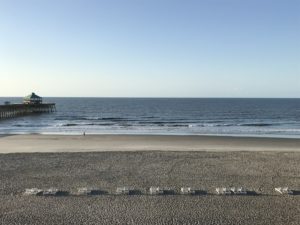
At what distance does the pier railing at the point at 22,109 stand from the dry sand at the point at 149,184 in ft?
150

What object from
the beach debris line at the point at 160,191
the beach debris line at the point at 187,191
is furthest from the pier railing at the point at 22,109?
the beach debris line at the point at 187,191

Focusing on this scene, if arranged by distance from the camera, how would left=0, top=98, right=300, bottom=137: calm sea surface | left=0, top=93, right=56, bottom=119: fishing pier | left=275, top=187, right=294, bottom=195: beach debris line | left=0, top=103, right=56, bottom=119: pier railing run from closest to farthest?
left=275, top=187, right=294, bottom=195: beach debris line
left=0, top=98, right=300, bottom=137: calm sea surface
left=0, top=103, right=56, bottom=119: pier railing
left=0, top=93, right=56, bottom=119: fishing pier

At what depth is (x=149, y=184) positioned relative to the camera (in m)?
11.0

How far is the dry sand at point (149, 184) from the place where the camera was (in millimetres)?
8203

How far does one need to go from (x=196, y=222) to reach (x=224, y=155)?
29.8 ft

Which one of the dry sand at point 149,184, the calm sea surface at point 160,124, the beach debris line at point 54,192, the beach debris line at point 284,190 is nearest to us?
the dry sand at point 149,184

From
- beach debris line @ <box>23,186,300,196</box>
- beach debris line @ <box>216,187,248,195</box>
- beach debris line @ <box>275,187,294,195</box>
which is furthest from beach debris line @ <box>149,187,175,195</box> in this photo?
beach debris line @ <box>275,187,294,195</box>

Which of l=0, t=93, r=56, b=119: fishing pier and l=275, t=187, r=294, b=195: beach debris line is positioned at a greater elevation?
l=275, t=187, r=294, b=195: beach debris line

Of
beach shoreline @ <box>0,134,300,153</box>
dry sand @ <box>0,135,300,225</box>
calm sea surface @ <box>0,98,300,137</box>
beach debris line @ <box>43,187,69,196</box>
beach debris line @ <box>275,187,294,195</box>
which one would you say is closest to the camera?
dry sand @ <box>0,135,300,225</box>

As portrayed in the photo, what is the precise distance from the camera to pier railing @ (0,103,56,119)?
2350 inches

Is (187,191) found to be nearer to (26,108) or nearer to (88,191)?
(88,191)

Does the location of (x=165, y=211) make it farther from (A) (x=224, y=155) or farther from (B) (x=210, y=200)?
(A) (x=224, y=155)

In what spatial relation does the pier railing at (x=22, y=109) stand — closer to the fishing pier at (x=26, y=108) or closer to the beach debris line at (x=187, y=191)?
the fishing pier at (x=26, y=108)

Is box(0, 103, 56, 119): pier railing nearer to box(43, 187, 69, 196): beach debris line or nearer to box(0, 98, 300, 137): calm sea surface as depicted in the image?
box(0, 98, 300, 137): calm sea surface
